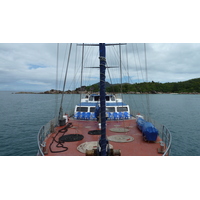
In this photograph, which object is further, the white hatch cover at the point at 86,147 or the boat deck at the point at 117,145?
the white hatch cover at the point at 86,147

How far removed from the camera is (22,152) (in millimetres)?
13812

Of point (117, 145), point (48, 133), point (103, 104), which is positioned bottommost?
point (117, 145)

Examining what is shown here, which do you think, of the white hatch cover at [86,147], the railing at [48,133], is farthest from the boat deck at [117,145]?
the railing at [48,133]

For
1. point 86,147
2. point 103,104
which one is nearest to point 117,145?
point 86,147

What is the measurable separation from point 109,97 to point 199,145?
39.4ft

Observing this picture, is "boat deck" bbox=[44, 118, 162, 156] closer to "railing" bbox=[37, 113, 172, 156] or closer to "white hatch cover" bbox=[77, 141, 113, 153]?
"white hatch cover" bbox=[77, 141, 113, 153]

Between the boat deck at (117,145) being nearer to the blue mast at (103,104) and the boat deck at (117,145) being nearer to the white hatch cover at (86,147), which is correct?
the white hatch cover at (86,147)

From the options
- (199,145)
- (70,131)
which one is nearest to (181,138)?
(199,145)

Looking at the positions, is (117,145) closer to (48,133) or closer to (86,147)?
(86,147)

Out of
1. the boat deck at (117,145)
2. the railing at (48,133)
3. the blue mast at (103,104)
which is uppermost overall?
the blue mast at (103,104)

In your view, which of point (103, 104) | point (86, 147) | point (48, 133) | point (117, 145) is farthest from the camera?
point (48, 133)

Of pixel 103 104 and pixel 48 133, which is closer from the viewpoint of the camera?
pixel 103 104

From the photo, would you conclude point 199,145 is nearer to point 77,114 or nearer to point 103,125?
point 77,114

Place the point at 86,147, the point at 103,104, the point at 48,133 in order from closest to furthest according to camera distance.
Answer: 1. the point at 103,104
2. the point at 86,147
3. the point at 48,133
